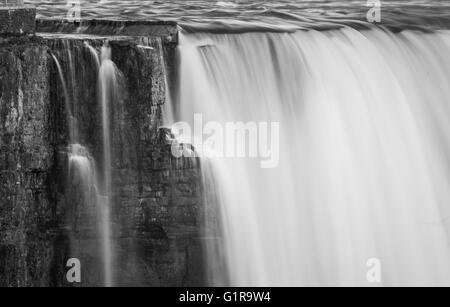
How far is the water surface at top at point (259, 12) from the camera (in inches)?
974

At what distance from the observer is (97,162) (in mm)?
19828

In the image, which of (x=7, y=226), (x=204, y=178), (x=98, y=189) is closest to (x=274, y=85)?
(x=204, y=178)

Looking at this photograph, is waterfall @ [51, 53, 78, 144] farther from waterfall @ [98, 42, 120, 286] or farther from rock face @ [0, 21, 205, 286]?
waterfall @ [98, 42, 120, 286]

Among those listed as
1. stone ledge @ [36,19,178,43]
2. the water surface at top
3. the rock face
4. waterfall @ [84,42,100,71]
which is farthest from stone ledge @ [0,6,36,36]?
the water surface at top

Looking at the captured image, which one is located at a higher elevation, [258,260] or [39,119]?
[39,119]

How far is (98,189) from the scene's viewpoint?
19812mm

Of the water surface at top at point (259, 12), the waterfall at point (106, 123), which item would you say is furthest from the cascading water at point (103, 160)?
the water surface at top at point (259, 12)

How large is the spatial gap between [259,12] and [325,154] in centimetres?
581

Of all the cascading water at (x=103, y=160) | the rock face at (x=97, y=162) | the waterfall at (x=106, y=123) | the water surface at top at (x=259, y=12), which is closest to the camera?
the rock face at (x=97, y=162)

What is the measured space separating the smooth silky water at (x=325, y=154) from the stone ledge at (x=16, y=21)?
3255 millimetres

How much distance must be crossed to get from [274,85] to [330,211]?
2.86 meters

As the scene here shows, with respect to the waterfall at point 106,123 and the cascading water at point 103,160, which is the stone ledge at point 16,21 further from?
the waterfall at point 106,123

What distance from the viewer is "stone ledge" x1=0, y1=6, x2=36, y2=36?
19516 mm
